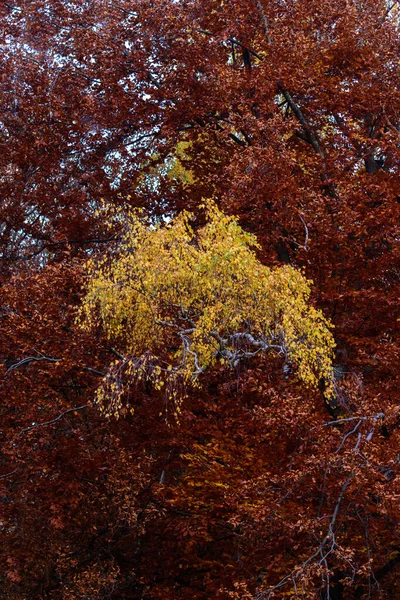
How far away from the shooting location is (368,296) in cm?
1427

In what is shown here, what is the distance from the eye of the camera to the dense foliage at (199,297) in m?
11.0

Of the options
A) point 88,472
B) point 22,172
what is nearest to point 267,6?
point 22,172

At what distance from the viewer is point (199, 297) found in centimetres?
1054

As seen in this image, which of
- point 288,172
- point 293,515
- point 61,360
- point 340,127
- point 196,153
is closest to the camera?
point 293,515

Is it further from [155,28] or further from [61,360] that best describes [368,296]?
[155,28]

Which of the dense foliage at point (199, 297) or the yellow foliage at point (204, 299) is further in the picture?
the dense foliage at point (199, 297)

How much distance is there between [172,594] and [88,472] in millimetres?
2794

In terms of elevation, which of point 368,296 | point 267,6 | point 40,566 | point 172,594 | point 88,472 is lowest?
point 172,594

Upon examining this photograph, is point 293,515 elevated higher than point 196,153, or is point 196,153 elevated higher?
point 196,153

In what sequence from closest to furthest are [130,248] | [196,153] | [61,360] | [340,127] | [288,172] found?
[130,248]
[61,360]
[288,172]
[340,127]
[196,153]

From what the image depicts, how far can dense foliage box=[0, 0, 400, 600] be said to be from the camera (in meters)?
11.0

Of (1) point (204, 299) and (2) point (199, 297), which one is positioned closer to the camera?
(2) point (199, 297)

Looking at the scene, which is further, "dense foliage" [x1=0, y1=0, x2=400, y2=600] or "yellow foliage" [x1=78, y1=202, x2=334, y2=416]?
"dense foliage" [x1=0, y1=0, x2=400, y2=600]

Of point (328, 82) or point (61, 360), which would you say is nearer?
point (61, 360)
